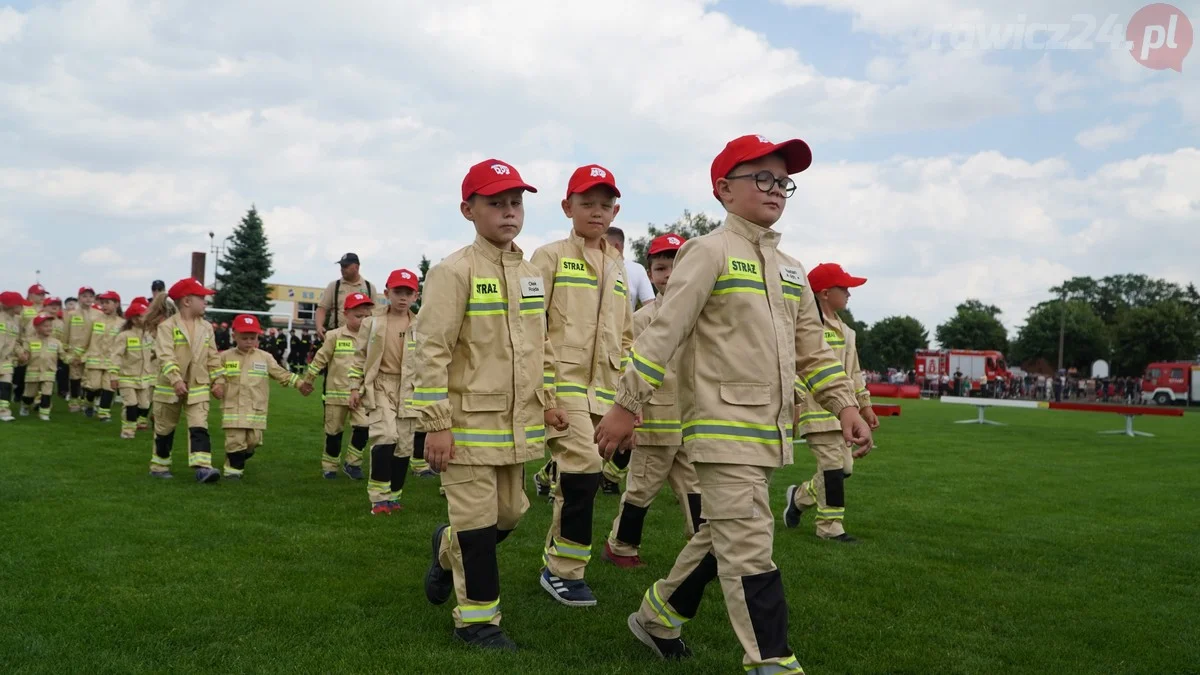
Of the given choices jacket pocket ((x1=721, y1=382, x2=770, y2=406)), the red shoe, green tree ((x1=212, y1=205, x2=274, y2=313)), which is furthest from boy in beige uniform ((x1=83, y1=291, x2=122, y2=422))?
green tree ((x1=212, y1=205, x2=274, y2=313))

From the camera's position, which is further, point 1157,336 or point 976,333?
point 976,333

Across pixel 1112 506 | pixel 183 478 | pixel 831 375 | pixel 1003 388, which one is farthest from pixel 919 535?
pixel 1003 388

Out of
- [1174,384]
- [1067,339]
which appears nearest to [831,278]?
[1174,384]

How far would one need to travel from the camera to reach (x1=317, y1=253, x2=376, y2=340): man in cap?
1125 cm

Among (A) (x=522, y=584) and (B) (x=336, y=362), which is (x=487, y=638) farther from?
(B) (x=336, y=362)

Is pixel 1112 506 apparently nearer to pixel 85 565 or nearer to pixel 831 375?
pixel 831 375

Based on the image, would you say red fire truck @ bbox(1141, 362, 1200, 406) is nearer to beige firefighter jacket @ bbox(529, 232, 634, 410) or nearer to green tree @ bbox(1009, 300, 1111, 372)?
green tree @ bbox(1009, 300, 1111, 372)

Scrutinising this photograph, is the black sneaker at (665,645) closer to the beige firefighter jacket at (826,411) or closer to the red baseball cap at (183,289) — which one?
the beige firefighter jacket at (826,411)

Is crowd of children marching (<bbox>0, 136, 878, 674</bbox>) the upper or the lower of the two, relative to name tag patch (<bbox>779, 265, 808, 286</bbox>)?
lower

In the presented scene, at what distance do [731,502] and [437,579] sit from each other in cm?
211

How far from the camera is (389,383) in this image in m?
9.19

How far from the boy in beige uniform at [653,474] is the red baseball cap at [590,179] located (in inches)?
31.4

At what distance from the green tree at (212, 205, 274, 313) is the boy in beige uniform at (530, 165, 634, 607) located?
63.4 m

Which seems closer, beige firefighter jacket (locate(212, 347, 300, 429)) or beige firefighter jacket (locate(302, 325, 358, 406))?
beige firefighter jacket (locate(212, 347, 300, 429))
